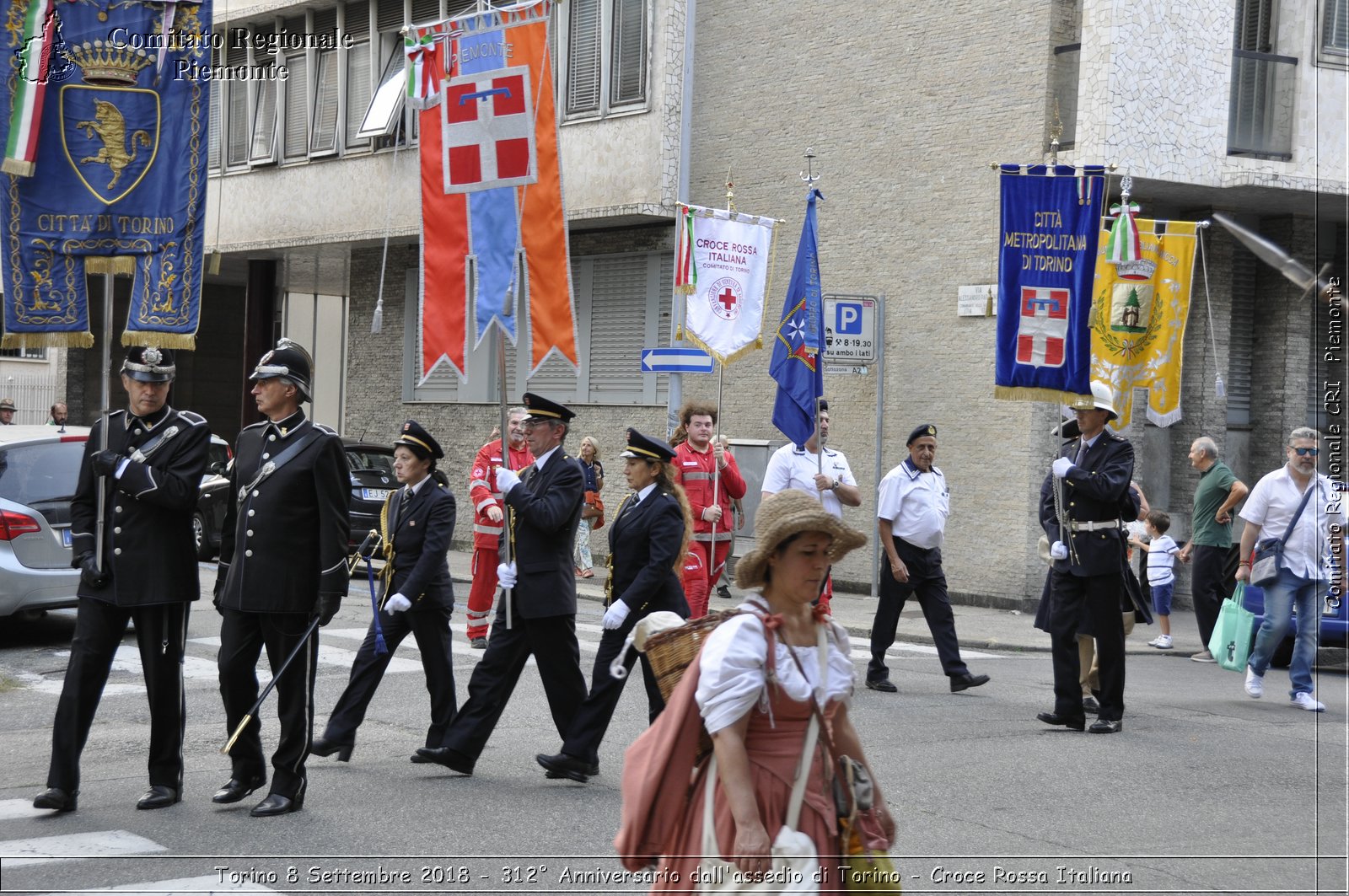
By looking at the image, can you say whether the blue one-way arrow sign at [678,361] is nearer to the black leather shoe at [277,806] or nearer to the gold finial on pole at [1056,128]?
the gold finial on pole at [1056,128]

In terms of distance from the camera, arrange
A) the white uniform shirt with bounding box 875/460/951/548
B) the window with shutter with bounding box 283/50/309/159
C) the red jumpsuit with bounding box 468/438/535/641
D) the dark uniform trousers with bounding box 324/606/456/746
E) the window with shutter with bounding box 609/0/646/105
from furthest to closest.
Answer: the window with shutter with bounding box 283/50/309/159, the window with shutter with bounding box 609/0/646/105, the red jumpsuit with bounding box 468/438/535/641, the white uniform shirt with bounding box 875/460/951/548, the dark uniform trousers with bounding box 324/606/456/746

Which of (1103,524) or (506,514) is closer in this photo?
(506,514)

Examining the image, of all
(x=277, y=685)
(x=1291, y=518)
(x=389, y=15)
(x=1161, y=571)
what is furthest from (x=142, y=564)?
(x=389, y=15)

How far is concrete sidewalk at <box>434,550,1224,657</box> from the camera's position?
15.3 m

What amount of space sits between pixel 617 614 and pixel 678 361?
10.5 m

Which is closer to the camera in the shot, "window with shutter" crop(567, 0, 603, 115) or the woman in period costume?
the woman in period costume

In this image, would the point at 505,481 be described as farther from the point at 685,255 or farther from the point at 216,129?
the point at 216,129

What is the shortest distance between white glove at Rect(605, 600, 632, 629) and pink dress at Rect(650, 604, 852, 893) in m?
4.02

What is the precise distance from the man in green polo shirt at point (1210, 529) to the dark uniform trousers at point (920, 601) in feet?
11.7

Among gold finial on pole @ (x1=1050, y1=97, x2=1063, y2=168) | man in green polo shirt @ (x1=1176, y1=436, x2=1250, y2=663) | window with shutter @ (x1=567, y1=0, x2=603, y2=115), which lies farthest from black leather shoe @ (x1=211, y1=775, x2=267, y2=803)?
window with shutter @ (x1=567, y1=0, x2=603, y2=115)

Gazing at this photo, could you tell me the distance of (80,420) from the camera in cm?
3678

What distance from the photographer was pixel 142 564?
7.29m

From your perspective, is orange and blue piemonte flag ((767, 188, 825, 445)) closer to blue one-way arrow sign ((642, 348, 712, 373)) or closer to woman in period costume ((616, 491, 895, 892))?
blue one-way arrow sign ((642, 348, 712, 373))

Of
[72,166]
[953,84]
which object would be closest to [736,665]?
[72,166]
